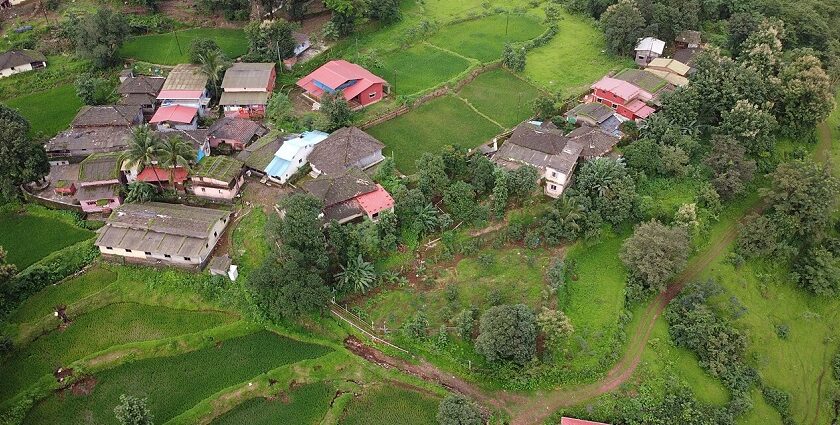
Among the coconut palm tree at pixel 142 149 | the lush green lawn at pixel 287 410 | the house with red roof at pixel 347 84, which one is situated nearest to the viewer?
the lush green lawn at pixel 287 410

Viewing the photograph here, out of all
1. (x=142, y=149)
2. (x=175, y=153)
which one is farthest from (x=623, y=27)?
(x=142, y=149)

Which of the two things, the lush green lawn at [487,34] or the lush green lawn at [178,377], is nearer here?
the lush green lawn at [178,377]

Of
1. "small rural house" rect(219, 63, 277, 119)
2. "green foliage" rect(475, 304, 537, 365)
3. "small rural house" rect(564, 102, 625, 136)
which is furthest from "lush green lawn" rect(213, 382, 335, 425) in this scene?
"small rural house" rect(564, 102, 625, 136)

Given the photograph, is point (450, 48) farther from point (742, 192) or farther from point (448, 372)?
point (448, 372)

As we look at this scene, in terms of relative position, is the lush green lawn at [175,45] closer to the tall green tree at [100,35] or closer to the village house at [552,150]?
the tall green tree at [100,35]

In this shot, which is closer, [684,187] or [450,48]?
[684,187]

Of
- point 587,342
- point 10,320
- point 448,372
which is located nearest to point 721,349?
point 587,342

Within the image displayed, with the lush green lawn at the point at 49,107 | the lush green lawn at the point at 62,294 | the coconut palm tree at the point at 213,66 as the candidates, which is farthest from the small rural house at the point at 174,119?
the lush green lawn at the point at 62,294

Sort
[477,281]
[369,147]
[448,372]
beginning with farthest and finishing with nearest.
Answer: [369,147] → [477,281] → [448,372]
